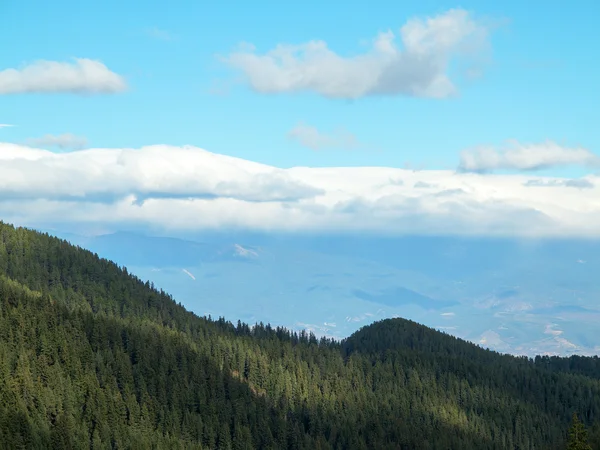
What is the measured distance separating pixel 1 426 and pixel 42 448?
10.6 m

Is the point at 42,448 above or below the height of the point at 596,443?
below

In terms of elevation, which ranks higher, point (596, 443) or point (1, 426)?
point (596, 443)

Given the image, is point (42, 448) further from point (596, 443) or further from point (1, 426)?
point (596, 443)

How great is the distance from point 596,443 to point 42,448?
118m

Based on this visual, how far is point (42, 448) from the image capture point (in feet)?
640

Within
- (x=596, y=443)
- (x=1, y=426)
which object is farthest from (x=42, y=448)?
(x=596, y=443)

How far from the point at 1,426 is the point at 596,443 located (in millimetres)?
127054

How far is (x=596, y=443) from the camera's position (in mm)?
196375

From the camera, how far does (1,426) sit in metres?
197
